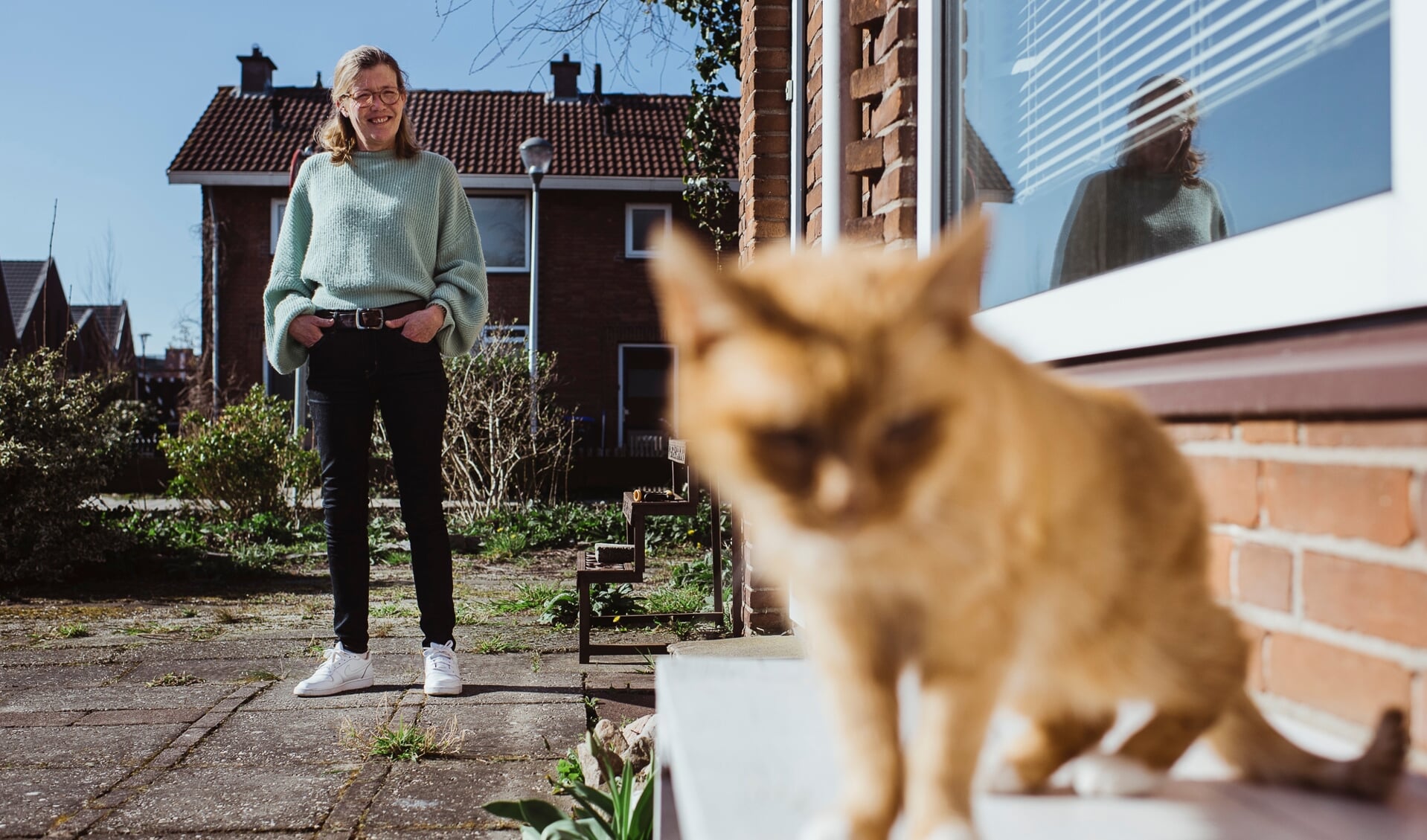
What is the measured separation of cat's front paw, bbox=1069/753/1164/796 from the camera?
810 millimetres

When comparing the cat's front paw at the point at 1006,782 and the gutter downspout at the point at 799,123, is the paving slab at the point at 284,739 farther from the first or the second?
the cat's front paw at the point at 1006,782

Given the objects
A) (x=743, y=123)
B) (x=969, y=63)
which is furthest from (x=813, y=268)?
(x=743, y=123)

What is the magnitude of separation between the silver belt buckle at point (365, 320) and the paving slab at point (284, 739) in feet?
3.82

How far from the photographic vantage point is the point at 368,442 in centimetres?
316

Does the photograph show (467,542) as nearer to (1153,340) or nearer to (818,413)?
(1153,340)

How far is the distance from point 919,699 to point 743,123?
147 inches

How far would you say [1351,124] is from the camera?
1.14 metres

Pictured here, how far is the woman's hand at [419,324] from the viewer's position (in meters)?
2.95

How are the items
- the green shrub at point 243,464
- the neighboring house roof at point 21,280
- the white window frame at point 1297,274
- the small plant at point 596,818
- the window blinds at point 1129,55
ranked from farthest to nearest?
the neighboring house roof at point 21,280
the green shrub at point 243,464
the small plant at point 596,818
the window blinds at point 1129,55
the white window frame at point 1297,274

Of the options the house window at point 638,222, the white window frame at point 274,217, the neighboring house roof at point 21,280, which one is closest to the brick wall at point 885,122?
the house window at point 638,222

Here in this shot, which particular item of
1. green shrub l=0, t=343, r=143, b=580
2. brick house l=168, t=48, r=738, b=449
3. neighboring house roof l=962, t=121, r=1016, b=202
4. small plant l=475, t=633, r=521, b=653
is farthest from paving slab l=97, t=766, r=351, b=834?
brick house l=168, t=48, r=738, b=449

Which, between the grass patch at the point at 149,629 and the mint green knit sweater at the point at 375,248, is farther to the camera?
the grass patch at the point at 149,629

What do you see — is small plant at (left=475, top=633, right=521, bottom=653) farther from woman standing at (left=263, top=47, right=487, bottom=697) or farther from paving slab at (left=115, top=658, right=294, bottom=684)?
woman standing at (left=263, top=47, right=487, bottom=697)

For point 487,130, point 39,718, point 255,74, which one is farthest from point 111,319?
point 39,718
